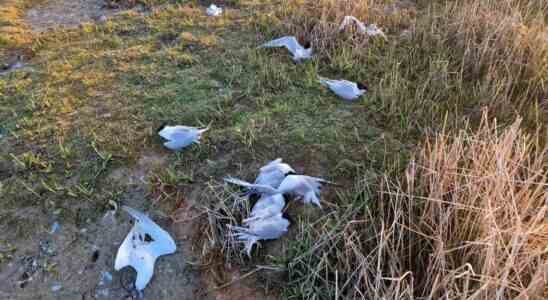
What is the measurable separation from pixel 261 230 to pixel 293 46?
143 cm

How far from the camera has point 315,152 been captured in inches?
67.7

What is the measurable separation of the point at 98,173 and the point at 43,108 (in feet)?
2.19

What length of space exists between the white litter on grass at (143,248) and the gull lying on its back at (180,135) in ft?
1.39

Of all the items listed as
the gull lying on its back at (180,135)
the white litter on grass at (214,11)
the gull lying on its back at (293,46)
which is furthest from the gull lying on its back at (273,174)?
the white litter on grass at (214,11)

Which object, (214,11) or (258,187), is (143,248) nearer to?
(258,187)

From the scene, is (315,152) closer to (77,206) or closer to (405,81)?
(405,81)

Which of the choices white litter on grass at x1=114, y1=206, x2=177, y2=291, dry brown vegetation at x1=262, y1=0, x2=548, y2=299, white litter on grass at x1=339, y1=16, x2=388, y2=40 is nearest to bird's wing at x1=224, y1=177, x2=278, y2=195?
dry brown vegetation at x1=262, y1=0, x2=548, y2=299

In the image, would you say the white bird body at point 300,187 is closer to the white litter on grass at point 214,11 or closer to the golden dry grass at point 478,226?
the golden dry grass at point 478,226

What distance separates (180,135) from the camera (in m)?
1.79

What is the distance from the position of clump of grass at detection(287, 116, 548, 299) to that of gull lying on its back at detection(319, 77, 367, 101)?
2.45 ft

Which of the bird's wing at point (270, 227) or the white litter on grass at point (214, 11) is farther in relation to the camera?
the white litter on grass at point (214, 11)

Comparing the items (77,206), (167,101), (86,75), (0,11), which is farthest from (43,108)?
(0,11)

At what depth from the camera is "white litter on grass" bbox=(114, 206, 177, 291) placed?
132 cm

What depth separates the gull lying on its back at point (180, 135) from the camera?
1.77 metres
